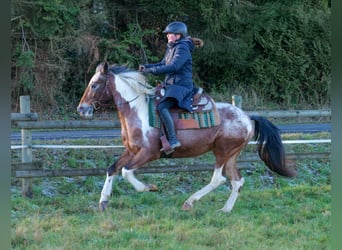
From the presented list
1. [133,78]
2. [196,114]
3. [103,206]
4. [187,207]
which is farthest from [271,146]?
[103,206]

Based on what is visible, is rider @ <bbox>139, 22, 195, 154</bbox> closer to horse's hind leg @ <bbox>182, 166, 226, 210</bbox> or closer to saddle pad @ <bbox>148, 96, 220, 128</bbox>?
saddle pad @ <bbox>148, 96, 220, 128</bbox>

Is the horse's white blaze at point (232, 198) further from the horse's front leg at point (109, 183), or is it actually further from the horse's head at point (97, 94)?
the horse's head at point (97, 94)

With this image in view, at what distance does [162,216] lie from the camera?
229 inches

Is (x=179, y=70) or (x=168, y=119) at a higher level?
(x=179, y=70)

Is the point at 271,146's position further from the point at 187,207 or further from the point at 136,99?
the point at 136,99

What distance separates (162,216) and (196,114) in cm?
138

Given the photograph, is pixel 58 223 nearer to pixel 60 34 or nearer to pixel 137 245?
pixel 137 245

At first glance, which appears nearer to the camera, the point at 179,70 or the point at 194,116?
the point at 179,70

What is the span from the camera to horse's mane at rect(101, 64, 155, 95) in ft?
20.9

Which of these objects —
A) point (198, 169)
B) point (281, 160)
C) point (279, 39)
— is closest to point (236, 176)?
point (281, 160)

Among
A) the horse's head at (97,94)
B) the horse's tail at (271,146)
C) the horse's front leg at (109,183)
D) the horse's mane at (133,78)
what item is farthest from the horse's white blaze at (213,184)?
the horse's head at (97,94)

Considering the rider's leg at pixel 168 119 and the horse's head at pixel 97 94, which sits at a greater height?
the horse's head at pixel 97 94

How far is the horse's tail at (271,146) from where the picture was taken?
22.5 ft

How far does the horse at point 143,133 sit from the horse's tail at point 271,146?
23 cm
